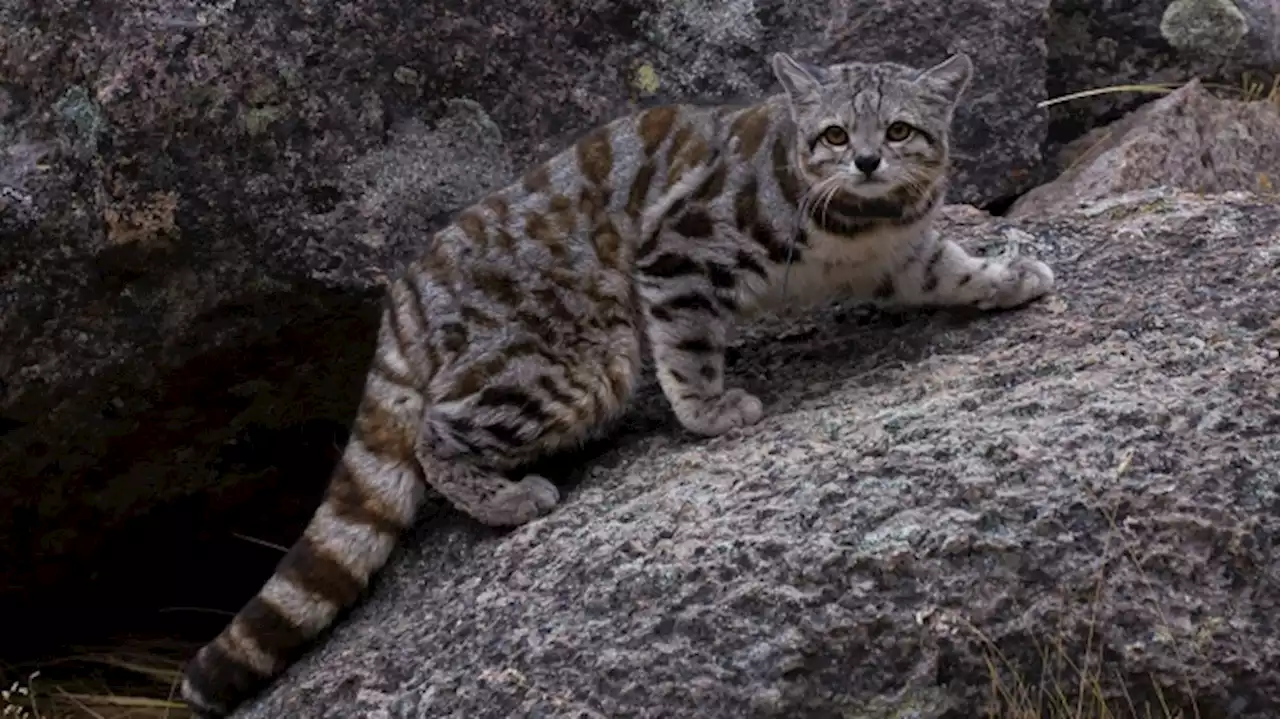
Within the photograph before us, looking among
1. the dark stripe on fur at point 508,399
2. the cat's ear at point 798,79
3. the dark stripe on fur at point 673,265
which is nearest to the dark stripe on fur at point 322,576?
the dark stripe on fur at point 508,399

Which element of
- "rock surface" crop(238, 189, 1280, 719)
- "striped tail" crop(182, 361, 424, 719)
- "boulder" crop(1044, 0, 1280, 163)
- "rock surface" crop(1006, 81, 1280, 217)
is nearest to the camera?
"rock surface" crop(238, 189, 1280, 719)

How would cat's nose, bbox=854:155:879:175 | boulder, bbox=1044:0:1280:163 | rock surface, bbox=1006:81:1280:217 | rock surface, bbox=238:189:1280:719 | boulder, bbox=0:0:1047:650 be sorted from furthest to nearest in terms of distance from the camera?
boulder, bbox=1044:0:1280:163 → rock surface, bbox=1006:81:1280:217 → boulder, bbox=0:0:1047:650 → cat's nose, bbox=854:155:879:175 → rock surface, bbox=238:189:1280:719

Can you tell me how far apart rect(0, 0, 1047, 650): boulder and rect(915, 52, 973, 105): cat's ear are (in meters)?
0.95

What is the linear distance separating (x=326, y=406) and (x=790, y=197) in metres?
1.56

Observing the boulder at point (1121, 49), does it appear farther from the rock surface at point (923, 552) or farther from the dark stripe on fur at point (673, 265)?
the dark stripe on fur at point (673, 265)

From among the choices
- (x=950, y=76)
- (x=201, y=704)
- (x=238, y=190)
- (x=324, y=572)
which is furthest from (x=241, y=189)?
(x=950, y=76)

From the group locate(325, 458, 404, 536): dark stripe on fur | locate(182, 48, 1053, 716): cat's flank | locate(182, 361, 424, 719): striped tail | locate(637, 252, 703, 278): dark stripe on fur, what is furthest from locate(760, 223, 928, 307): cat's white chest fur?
locate(325, 458, 404, 536): dark stripe on fur

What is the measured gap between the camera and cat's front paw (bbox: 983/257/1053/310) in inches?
157

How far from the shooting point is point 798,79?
13.3ft

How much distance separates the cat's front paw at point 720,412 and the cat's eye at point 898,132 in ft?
2.29

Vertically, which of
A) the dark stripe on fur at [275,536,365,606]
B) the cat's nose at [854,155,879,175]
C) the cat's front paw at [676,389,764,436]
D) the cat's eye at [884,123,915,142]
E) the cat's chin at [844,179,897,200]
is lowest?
the dark stripe on fur at [275,536,365,606]

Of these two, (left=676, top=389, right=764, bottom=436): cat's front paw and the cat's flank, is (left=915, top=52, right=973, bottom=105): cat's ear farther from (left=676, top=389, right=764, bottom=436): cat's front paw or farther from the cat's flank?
(left=676, top=389, right=764, bottom=436): cat's front paw

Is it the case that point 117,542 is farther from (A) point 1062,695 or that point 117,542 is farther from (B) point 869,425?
(A) point 1062,695

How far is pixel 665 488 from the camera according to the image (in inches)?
144
